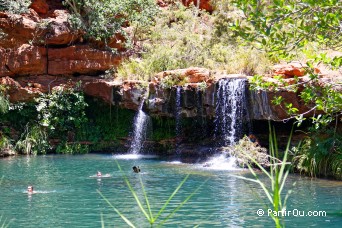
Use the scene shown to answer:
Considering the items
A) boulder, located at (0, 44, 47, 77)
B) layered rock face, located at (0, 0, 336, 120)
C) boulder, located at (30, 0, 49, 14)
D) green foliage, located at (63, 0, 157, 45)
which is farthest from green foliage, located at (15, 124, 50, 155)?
boulder, located at (30, 0, 49, 14)

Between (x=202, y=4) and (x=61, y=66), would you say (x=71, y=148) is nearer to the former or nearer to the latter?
(x=61, y=66)

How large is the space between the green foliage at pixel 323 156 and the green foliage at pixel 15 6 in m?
13.8

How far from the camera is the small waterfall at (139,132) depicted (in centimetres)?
2217

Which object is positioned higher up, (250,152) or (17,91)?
(17,91)

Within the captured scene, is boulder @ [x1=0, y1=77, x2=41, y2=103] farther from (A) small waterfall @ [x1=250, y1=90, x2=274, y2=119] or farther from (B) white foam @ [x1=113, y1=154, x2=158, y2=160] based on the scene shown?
(A) small waterfall @ [x1=250, y1=90, x2=274, y2=119]

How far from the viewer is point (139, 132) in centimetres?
2244

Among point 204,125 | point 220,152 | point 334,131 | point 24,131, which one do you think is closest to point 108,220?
point 334,131

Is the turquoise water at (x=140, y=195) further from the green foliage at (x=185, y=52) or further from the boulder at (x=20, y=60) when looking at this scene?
the boulder at (x=20, y=60)

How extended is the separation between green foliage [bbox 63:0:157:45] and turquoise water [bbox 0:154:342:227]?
7861mm

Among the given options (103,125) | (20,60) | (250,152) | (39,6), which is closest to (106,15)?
(39,6)

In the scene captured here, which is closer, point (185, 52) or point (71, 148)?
point (71, 148)

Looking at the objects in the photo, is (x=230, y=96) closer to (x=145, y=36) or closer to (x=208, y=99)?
(x=208, y=99)

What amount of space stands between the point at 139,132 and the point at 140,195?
1026 centimetres

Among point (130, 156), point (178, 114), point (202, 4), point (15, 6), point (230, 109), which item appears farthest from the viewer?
point (202, 4)
